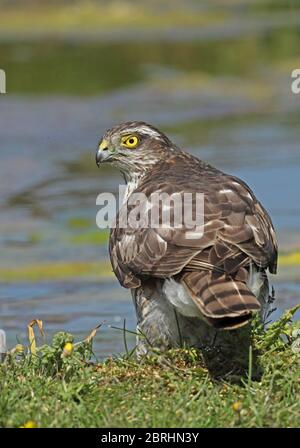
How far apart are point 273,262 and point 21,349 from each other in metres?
1.57

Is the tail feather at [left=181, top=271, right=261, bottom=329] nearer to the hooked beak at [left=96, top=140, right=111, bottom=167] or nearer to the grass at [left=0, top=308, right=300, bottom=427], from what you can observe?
the grass at [left=0, top=308, right=300, bottom=427]

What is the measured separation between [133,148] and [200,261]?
2.35 m

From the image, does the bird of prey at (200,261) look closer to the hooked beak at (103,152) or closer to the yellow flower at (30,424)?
the hooked beak at (103,152)

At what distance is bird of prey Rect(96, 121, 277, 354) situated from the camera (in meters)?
7.24

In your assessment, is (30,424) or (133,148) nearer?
(30,424)

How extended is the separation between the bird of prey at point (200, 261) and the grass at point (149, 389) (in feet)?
1.02

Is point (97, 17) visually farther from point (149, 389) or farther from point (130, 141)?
point (149, 389)

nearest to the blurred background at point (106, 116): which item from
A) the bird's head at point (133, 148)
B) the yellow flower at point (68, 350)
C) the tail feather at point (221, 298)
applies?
the bird's head at point (133, 148)

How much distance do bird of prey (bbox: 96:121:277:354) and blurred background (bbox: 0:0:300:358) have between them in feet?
4.70

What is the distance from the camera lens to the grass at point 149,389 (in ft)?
21.4

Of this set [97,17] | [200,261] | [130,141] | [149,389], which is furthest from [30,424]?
[97,17]

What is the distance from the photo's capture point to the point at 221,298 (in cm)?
715

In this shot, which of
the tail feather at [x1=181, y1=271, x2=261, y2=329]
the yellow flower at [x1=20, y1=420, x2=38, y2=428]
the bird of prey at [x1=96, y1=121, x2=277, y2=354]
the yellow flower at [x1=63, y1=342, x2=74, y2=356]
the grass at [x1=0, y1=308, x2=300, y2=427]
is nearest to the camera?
the yellow flower at [x1=20, y1=420, x2=38, y2=428]

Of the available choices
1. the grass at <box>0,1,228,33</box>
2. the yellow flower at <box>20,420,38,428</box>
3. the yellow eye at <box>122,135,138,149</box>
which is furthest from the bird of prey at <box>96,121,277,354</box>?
the grass at <box>0,1,228,33</box>
